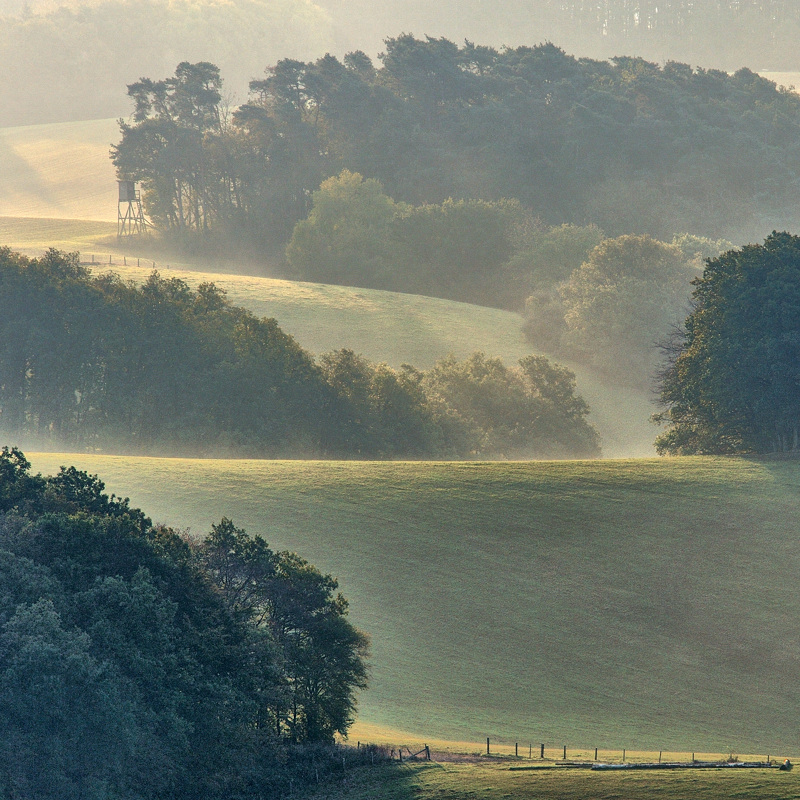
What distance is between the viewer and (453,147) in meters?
138

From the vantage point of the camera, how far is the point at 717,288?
58.6 metres

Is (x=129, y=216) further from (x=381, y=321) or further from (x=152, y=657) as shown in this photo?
(x=152, y=657)

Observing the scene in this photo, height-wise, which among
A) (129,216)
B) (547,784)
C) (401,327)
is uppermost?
(129,216)

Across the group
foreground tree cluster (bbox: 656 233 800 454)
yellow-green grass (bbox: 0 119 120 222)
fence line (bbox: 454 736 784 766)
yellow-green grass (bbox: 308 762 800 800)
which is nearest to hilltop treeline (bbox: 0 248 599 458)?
→ foreground tree cluster (bbox: 656 233 800 454)

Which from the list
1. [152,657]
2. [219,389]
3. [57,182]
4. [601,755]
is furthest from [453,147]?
[152,657]

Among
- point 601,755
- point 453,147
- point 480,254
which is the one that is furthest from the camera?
point 453,147

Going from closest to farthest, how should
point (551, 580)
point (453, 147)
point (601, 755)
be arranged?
point (601, 755), point (551, 580), point (453, 147)

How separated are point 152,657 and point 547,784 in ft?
29.6

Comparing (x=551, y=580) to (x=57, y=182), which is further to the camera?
(x=57, y=182)

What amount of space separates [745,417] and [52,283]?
41.9m

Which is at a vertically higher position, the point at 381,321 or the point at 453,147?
the point at 453,147

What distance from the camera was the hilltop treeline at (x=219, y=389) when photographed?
65250mm

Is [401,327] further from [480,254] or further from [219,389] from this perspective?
[219,389]

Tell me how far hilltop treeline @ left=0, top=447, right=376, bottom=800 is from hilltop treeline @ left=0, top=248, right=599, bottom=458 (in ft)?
112
